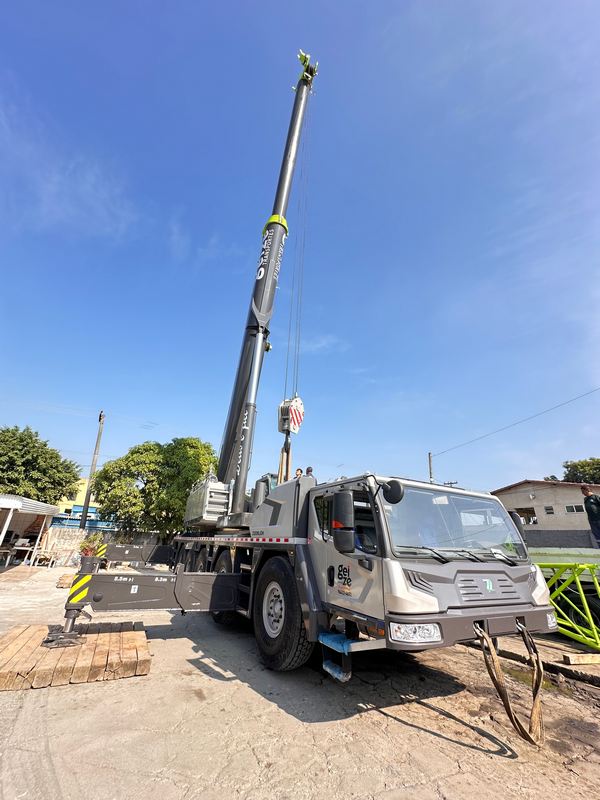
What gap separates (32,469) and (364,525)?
2548 cm

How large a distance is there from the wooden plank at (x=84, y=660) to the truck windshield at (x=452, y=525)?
11.3ft

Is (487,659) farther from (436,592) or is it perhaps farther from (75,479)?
(75,479)

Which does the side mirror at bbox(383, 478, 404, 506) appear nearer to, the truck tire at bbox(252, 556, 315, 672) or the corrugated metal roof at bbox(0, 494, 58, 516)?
the truck tire at bbox(252, 556, 315, 672)

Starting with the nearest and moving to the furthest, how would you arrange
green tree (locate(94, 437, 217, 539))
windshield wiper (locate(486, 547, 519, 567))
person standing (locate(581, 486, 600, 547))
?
windshield wiper (locate(486, 547, 519, 567)) < person standing (locate(581, 486, 600, 547)) < green tree (locate(94, 437, 217, 539))

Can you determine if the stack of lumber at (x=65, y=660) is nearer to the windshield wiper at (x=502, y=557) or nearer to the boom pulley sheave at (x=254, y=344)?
the boom pulley sheave at (x=254, y=344)

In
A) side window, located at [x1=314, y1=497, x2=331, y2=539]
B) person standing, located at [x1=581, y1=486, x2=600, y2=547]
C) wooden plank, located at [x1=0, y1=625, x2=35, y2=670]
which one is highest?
person standing, located at [x1=581, y1=486, x2=600, y2=547]

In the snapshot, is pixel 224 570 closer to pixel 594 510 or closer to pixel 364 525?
pixel 364 525

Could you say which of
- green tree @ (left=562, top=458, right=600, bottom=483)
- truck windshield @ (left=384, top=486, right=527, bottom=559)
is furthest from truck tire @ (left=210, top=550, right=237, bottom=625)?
green tree @ (left=562, top=458, right=600, bottom=483)

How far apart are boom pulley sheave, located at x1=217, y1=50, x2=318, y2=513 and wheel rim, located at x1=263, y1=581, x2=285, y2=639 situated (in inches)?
103

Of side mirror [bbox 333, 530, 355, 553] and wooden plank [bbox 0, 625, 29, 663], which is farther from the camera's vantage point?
wooden plank [bbox 0, 625, 29, 663]

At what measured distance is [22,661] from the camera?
157 inches


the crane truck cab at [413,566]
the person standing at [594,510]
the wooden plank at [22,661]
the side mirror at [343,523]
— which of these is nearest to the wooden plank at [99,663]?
the wooden plank at [22,661]

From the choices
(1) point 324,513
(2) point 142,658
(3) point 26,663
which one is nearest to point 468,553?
(1) point 324,513

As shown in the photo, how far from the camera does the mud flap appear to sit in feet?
A: 15.9
